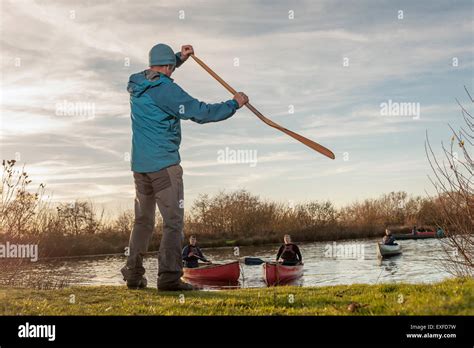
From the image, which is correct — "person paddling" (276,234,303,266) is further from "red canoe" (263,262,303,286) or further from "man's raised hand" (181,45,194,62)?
"man's raised hand" (181,45,194,62)

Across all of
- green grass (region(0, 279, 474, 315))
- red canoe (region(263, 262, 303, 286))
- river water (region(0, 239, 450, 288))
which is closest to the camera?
green grass (region(0, 279, 474, 315))

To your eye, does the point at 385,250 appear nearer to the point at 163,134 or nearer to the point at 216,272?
the point at 216,272

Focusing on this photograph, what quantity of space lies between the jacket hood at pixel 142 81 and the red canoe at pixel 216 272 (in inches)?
486

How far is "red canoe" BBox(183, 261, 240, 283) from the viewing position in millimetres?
17328

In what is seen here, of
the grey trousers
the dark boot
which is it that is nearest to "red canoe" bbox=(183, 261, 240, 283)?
the dark boot

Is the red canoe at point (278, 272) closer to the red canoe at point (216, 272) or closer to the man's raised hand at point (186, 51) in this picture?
the red canoe at point (216, 272)

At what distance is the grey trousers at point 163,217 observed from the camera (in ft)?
17.9

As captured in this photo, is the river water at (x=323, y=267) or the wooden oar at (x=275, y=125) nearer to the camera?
the wooden oar at (x=275, y=125)

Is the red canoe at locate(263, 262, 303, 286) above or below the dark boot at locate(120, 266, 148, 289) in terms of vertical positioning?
below

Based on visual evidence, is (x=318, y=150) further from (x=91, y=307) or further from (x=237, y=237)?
(x=237, y=237)

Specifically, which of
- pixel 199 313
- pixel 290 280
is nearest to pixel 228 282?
pixel 290 280

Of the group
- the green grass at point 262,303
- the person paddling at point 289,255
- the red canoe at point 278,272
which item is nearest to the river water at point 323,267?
the red canoe at point 278,272

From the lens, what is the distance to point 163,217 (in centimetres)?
553

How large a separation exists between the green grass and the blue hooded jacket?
140cm
